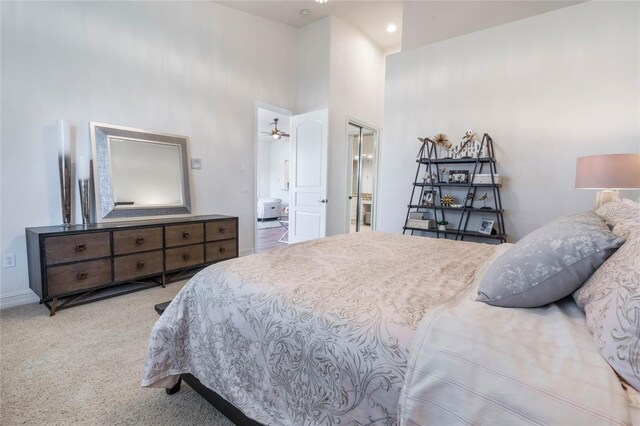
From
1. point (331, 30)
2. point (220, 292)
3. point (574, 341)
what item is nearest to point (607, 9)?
point (331, 30)

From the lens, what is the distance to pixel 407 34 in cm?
404

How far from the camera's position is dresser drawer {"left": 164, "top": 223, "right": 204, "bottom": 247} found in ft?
10.0

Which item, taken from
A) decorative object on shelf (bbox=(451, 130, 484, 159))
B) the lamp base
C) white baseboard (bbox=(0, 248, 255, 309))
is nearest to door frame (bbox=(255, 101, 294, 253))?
white baseboard (bbox=(0, 248, 255, 309))

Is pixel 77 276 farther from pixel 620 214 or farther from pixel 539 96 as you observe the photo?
pixel 539 96

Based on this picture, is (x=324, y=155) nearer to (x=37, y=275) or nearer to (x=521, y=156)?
(x=521, y=156)

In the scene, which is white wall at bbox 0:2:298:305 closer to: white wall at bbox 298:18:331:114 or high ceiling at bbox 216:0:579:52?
white wall at bbox 298:18:331:114

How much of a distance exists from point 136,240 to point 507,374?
3.01 meters

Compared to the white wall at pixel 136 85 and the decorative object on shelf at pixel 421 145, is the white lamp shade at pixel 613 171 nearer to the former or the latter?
Answer: the decorative object on shelf at pixel 421 145

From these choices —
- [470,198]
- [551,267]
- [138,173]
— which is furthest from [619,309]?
[138,173]

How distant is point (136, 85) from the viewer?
3.21 m

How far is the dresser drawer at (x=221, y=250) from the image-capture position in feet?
11.3

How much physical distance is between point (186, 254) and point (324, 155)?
232cm

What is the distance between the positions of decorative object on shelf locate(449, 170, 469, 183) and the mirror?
3.13m

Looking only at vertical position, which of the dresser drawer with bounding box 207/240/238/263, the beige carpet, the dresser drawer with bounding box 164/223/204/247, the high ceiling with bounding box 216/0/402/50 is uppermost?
the high ceiling with bounding box 216/0/402/50
